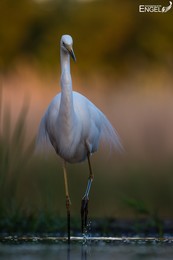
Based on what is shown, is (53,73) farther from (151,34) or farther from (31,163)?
(31,163)

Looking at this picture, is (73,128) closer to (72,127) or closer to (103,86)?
(72,127)

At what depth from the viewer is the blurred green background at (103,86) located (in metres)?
7.54

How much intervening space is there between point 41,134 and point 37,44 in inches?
157

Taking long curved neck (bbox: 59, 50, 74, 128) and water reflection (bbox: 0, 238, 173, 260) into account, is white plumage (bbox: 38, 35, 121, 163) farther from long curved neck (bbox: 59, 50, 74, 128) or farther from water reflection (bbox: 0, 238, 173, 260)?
water reflection (bbox: 0, 238, 173, 260)

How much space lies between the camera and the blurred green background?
7.54 metres

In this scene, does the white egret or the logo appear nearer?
the white egret

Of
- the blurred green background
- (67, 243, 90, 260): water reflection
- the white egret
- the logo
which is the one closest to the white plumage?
the white egret

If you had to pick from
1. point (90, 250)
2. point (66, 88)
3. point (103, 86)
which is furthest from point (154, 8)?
point (90, 250)

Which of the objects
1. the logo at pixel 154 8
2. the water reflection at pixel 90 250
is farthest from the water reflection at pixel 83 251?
the logo at pixel 154 8

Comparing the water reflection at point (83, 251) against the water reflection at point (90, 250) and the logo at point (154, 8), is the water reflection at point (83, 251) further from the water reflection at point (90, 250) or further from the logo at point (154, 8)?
the logo at point (154, 8)

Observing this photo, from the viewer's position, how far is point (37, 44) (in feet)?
33.0

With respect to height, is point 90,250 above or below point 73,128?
below

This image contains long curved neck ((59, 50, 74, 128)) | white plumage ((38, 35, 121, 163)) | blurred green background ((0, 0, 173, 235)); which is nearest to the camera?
long curved neck ((59, 50, 74, 128))

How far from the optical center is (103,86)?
9.92m
